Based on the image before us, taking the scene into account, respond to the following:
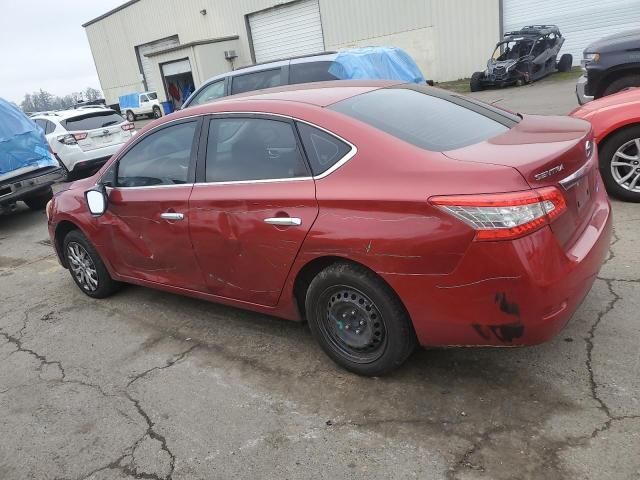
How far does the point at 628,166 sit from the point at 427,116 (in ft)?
9.96

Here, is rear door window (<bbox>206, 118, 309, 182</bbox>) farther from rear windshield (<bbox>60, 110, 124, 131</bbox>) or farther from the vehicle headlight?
rear windshield (<bbox>60, 110, 124, 131</bbox>)

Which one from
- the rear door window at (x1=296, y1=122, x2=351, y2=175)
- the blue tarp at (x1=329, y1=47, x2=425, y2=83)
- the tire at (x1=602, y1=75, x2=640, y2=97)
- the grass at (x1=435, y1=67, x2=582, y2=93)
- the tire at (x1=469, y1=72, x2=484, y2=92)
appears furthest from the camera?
the tire at (x1=469, y1=72, x2=484, y2=92)

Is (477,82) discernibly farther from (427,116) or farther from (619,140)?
(427,116)

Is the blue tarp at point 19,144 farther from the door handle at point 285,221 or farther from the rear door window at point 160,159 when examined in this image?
the door handle at point 285,221

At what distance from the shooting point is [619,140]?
16.6ft

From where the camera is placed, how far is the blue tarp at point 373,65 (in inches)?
321

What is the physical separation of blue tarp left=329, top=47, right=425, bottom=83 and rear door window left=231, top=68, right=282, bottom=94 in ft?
3.16

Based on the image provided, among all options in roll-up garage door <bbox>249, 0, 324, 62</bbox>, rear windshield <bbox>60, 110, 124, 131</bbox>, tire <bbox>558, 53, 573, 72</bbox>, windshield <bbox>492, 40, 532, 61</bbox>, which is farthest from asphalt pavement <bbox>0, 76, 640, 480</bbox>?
roll-up garage door <bbox>249, 0, 324, 62</bbox>

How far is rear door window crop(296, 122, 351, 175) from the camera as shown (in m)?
2.91

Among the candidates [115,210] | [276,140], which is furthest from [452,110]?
[115,210]

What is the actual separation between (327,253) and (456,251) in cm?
72

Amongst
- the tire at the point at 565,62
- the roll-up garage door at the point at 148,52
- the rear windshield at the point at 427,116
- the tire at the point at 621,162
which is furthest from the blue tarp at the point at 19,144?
the roll-up garage door at the point at 148,52

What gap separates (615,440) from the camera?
2.41m

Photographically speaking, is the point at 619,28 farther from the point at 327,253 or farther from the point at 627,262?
the point at 327,253
